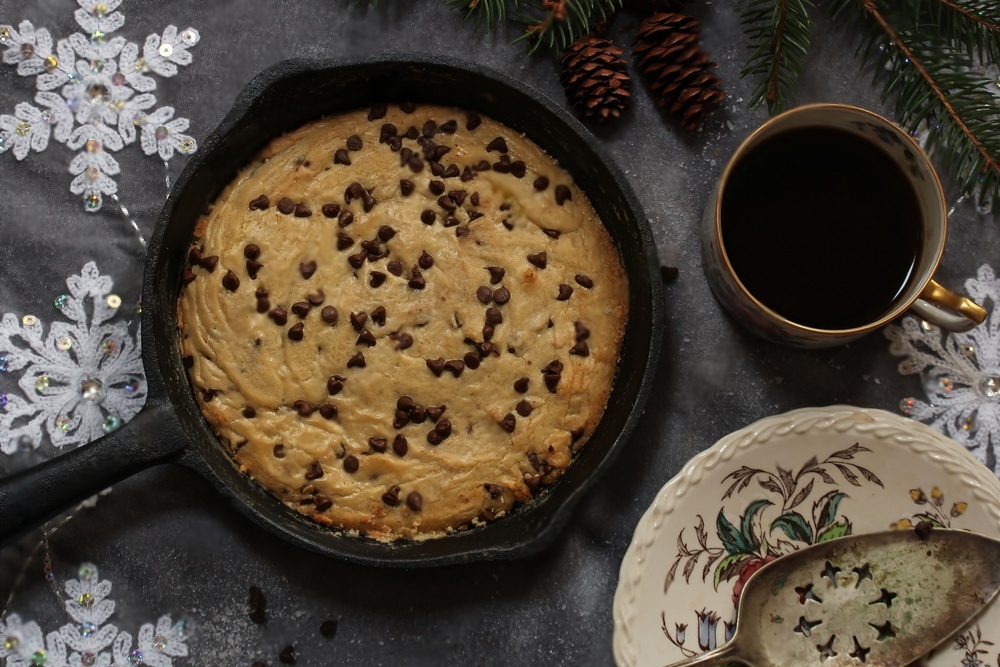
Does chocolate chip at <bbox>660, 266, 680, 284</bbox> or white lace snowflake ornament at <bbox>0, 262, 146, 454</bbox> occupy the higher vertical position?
chocolate chip at <bbox>660, 266, 680, 284</bbox>

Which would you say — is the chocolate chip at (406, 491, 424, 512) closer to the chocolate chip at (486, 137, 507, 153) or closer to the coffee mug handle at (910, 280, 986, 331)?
the chocolate chip at (486, 137, 507, 153)

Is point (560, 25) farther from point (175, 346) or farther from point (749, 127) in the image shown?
point (175, 346)

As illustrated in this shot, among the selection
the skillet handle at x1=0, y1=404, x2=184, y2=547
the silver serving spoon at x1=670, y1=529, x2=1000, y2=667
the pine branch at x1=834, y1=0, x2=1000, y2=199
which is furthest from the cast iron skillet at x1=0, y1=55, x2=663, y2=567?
the pine branch at x1=834, y1=0, x2=1000, y2=199

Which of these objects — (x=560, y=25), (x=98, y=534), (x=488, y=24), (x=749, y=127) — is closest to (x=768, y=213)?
(x=749, y=127)

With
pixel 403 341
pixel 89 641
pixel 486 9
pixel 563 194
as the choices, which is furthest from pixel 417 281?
pixel 89 641

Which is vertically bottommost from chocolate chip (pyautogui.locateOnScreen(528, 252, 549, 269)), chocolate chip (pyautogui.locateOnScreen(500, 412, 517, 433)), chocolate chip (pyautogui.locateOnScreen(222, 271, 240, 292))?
chocolate chip (pyautogui.locateOnScreen(500, 412, 517, 433))

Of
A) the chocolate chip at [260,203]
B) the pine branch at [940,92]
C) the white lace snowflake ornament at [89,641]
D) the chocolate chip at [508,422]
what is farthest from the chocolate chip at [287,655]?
the pine branch at [940,92]

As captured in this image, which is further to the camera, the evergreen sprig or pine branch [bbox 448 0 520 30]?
pine branch [bbox 448 0 520 30]
